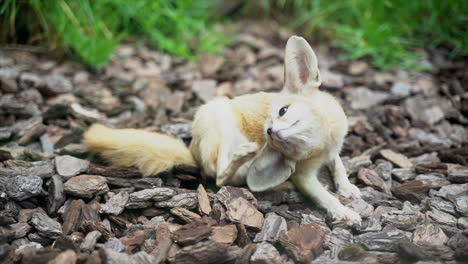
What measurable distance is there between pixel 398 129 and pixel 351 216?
145 centimetres

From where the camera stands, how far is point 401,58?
500 cm

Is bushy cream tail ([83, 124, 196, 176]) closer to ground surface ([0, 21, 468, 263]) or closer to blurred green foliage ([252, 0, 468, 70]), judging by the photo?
ground surface ([0, 21, 468, 263])

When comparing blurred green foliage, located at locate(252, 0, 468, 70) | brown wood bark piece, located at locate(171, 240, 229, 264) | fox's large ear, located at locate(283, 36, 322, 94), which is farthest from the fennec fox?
blurred green foliage, located at locate(252, 0, 468, 70)

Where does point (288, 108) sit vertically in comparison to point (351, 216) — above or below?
above

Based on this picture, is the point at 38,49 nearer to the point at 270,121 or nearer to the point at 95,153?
the point at 95,153

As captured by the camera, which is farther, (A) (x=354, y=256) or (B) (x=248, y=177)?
(B) (x=248, y=177)

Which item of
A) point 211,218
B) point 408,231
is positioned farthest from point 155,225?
point 408,231

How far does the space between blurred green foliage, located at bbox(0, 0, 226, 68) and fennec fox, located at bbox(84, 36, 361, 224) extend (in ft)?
5.45

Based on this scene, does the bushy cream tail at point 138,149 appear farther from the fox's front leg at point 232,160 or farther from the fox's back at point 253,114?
the fox's back at point 253,114

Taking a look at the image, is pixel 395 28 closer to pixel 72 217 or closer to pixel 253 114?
pixel 253 114

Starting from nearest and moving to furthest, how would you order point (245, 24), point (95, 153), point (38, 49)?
1. point (95, 153)
2. point (38, 49)
3. point (245, 24)

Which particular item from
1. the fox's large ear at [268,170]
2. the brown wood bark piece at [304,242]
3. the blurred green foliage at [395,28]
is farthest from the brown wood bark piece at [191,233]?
the blurred green foliage at [395,28]

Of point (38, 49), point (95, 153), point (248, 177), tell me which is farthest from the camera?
point (38, 49)

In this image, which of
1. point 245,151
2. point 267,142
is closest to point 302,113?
point 267,142
